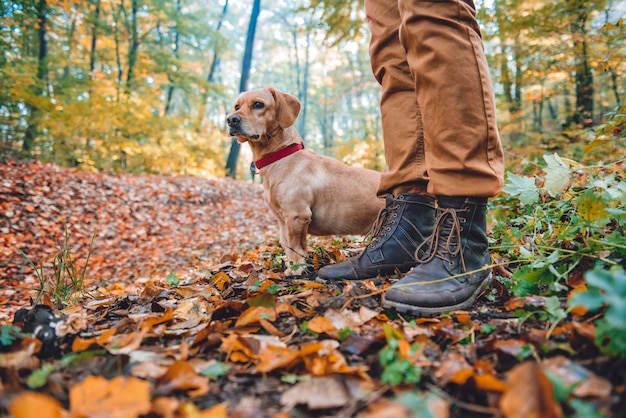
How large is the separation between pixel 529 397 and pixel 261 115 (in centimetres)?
278

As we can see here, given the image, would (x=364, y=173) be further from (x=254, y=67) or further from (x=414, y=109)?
(x=254, y=67)

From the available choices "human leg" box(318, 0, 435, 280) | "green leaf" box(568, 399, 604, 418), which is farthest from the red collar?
"green leaf" box(568, 399, 604, 418)

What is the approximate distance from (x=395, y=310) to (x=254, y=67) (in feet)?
120

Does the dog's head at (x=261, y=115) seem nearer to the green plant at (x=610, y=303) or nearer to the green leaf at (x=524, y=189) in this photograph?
the green leaf at (x=524, y=189)

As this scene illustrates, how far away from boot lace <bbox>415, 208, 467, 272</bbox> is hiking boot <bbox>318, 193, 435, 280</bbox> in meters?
0.25

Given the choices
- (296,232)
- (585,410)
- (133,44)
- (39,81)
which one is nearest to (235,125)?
(296,232)

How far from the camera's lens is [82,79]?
10258mm

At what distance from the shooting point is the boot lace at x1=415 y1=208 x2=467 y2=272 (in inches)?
59.1

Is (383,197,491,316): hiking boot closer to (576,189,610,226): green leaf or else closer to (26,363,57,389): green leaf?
(576,189,610,226): green leaf

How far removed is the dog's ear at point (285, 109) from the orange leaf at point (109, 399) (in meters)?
2.55

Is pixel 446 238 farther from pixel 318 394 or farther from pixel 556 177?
pixel 318 394

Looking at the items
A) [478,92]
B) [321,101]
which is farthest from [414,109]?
[321,101]

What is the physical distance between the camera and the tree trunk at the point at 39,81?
905 cm

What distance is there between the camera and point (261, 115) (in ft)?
9.96
